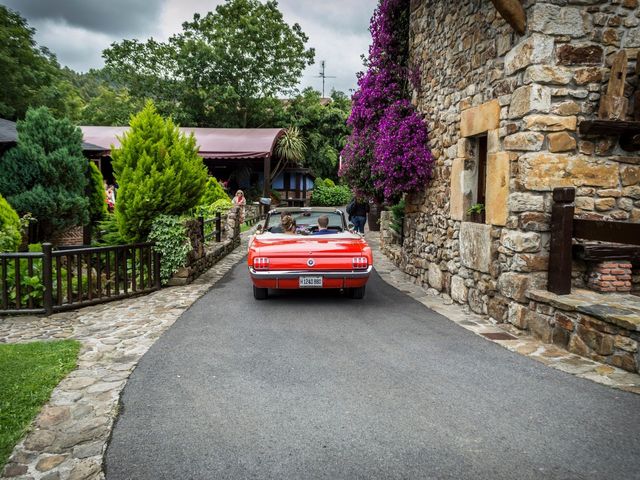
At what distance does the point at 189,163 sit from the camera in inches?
334

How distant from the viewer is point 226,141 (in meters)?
24.7

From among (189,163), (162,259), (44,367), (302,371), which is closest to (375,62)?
(189,163)

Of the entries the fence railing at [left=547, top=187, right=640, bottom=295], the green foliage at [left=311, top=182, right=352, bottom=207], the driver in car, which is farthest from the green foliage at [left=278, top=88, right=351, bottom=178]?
the fence railing at [left=547, top=187, right=640, bottom=295]

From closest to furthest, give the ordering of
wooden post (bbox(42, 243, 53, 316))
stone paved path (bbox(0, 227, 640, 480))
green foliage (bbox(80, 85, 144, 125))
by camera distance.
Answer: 1. stone paved path (bbox(0, 227, 640, 480))
2. wooden post (bbox(42, 243, 53, 316))
3. green foliage (bbox(80, 85, 144, 125))

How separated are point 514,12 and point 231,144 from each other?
20159mm

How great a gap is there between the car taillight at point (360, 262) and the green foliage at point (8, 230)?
5485mm

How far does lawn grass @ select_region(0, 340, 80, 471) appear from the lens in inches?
125

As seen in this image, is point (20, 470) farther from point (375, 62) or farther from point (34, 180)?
point (34, 180)

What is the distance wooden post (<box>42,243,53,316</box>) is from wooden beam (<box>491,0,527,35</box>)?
642 cm

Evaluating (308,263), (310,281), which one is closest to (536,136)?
(308,263)

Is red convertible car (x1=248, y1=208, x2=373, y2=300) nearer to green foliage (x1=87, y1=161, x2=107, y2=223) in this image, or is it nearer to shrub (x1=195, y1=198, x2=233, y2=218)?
shrub (x1=195, y1=198, x2=233, y2=218)

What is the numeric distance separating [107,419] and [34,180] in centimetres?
1034

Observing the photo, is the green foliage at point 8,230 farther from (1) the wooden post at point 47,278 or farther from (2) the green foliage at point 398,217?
(2) the green foliage at point 398,217

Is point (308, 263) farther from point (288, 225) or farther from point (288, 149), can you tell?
point (288, 149)
